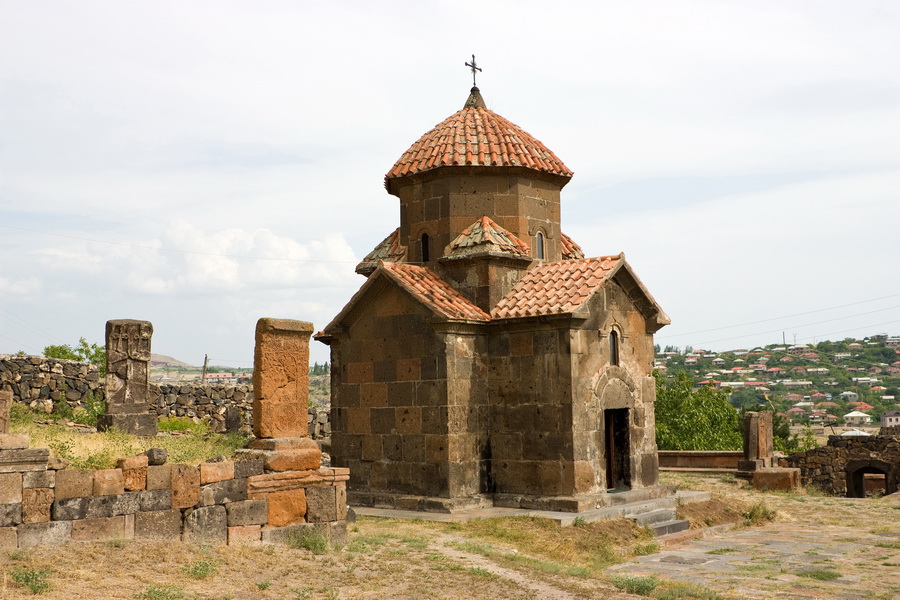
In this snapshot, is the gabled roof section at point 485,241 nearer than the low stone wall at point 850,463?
Yes

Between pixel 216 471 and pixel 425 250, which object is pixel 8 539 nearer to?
pixel 216 471

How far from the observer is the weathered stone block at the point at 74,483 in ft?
24.7

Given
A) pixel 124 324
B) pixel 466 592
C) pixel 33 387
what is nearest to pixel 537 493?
pixel 466 592

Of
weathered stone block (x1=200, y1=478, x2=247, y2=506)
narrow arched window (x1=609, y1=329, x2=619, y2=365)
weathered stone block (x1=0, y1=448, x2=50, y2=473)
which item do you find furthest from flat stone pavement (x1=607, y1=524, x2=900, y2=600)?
weathered stone block (x1=0, y1=448, x2=50, y2=473)

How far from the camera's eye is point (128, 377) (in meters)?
13.5

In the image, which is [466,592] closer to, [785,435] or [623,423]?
[623,423]

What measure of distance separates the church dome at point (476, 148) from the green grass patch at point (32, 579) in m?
8.73

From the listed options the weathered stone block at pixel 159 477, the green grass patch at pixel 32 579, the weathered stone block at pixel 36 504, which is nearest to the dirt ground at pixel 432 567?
the green grass patch at pixel 32 579

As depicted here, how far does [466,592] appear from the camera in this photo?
760 centimetres

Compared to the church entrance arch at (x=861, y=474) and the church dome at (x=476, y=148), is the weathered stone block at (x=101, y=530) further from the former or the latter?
the church entrance arch at (x=861, y=474)

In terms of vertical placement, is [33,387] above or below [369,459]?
above

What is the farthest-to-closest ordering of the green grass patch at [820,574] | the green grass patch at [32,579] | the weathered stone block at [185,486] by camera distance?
the green grass patch at [820,574]
the weathered stone block at [185,486]
the green grass patch at [32,579]

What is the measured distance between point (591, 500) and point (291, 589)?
5.86 meters

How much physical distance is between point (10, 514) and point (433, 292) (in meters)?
7.07
